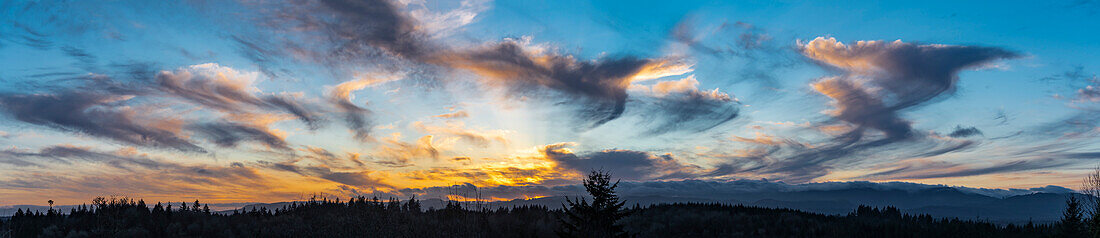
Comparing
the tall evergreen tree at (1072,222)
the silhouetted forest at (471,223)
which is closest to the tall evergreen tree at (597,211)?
the silhouetted forest at (471,223)

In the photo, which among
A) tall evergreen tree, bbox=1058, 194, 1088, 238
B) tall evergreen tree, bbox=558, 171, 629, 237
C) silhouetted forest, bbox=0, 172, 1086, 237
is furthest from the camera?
tall evergreen tree, bbox=1058, 194, 1088, 238

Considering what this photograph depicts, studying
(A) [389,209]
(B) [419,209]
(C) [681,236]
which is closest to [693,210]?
(C) [681,236]

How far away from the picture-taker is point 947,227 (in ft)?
115

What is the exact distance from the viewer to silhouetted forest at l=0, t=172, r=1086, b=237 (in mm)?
20547

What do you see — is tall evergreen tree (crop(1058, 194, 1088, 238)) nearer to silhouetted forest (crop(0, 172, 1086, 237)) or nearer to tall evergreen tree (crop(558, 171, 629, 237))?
silhouetted forest (crop(0, 172, 1086, 237))

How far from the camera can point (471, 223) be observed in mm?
22266

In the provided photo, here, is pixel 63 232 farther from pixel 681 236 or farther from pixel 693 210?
pixel 693 210

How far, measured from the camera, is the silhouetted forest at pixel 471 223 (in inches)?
809

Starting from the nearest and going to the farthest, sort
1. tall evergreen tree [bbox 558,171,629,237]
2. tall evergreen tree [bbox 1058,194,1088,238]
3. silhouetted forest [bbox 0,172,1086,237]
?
tall evergreen tree [bbox 558,171,629,237], silhouetted forest [bbox 0,172,1086,237], tall evergreen tree [bbox 1058,194,1088,238]

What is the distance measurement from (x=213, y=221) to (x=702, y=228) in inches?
1089

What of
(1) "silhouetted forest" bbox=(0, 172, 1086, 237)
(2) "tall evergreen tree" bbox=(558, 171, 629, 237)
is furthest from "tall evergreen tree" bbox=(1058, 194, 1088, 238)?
(2) "tall evergreen tree" bbox=(558, 171, 629, 237)

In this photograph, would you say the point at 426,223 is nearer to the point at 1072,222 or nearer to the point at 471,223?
the point at 471,223

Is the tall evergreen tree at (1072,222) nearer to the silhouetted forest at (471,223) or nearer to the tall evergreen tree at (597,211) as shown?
the silhouetted forest at (471,223)

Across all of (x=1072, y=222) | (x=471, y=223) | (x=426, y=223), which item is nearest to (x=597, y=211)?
(x=471, y=223)
